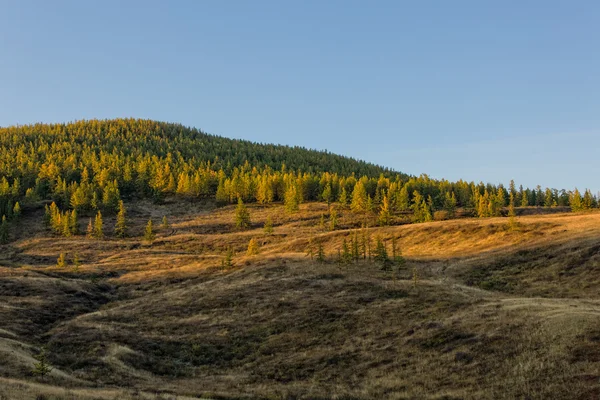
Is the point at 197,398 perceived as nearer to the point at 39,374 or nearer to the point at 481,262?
the point at 39,374

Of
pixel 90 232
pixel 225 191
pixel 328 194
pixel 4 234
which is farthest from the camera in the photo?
pixel 225 191

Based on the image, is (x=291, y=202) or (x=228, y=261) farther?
(x=291, y=202)

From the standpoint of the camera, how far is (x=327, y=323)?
43156mm

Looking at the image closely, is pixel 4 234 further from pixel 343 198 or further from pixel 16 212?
pixel 343 198

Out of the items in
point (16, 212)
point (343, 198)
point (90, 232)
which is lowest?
point (90, 232)

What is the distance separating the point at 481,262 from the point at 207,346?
150ft

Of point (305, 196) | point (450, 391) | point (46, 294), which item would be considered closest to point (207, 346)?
point (450, 391)

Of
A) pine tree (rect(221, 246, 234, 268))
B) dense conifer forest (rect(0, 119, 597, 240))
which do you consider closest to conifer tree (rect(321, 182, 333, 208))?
dense conifer forest (rect(0, 119, 597, 240))

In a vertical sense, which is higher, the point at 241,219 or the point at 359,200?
the point at 359,200

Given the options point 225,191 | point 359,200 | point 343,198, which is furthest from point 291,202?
point 225,191

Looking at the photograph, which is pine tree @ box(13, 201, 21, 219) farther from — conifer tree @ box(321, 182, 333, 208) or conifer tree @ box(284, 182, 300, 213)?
conifer tree @ box(321, 182, 333, 208)

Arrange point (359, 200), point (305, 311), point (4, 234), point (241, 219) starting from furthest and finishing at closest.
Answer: point (359, 200) → point (241, 219) → point (4, 234) → point (305, 311)

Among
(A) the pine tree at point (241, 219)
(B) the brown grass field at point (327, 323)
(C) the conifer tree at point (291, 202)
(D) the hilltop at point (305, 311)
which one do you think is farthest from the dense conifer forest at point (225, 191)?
(B) the brown grass field at point (327, 323)

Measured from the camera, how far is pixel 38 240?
11850cm
